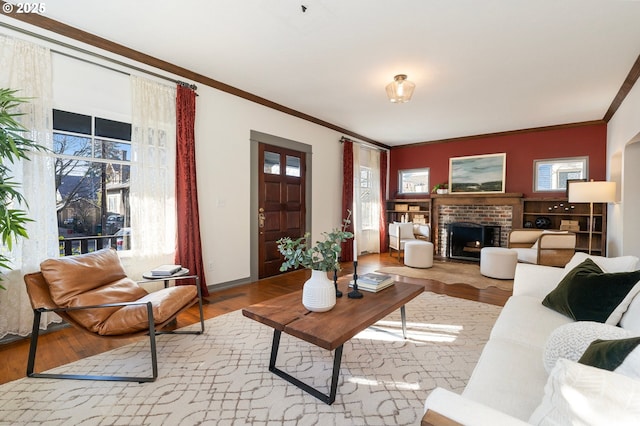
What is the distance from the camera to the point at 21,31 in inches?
98.3

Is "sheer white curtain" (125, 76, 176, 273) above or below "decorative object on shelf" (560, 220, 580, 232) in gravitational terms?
above

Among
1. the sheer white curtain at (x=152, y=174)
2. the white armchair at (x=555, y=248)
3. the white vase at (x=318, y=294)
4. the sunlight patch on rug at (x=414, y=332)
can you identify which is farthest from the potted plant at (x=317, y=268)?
the white armchair at (x=555, y=248)

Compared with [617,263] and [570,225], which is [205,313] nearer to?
[617,263]

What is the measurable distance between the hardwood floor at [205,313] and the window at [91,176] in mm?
898

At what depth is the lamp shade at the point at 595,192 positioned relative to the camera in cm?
414

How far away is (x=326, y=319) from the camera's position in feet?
6.18

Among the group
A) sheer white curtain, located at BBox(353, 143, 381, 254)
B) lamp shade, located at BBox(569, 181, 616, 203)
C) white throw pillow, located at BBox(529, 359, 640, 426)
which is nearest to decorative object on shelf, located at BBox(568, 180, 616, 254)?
lamp shade, located at BBox(569, 181, 616, 203)

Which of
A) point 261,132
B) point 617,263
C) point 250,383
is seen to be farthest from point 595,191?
point 250,383

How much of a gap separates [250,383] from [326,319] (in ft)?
2.20

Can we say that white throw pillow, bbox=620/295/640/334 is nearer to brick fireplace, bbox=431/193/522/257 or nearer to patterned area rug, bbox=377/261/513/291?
patterned area rug, bbox=377/261/513/291

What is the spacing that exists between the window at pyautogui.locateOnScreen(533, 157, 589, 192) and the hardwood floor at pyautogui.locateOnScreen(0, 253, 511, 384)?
320cm

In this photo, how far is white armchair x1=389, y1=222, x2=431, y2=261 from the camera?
641 cm

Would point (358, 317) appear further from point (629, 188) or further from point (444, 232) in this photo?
point (444, 232)

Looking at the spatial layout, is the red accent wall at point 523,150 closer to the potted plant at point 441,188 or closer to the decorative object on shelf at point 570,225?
the potted plant at point 441,188
